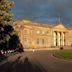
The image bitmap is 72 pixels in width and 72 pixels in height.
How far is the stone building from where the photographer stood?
395 feet

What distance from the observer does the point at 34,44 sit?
4995 inches

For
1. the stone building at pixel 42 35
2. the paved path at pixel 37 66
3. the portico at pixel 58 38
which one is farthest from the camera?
the portico at pixel 58 38

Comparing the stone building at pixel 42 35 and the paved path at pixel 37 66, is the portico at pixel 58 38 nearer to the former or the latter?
the stone building at pixel 42 35

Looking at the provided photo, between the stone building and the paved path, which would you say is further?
the stone building

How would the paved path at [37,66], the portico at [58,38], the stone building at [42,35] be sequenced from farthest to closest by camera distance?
the portico at [58,38] < the stone building at [42,35] < the paved path at [37,66]

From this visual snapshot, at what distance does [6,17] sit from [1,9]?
6.46ft

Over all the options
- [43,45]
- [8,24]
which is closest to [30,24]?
[43,45]

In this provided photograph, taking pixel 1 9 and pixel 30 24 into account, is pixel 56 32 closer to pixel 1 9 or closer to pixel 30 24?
pixel 30 24

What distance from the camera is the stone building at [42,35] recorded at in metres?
120

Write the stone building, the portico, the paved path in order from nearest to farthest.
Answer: the paved path → the stone building → the portico

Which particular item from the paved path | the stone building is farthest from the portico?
the paved path

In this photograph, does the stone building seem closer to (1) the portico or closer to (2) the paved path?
(1) the portico

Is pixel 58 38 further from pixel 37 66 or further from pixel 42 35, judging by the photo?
pixel 37 66

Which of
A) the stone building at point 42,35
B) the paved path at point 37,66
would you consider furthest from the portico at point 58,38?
the paved path at point 37,66
